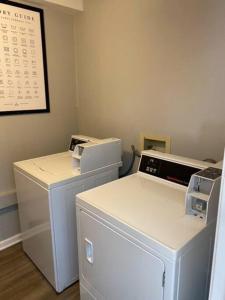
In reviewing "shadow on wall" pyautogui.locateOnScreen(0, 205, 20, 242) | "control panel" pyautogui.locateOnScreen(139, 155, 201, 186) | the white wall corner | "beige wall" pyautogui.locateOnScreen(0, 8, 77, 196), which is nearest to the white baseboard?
"shadow on wall" pyautogui.locateOnScreen(0, 205, 20, 242)

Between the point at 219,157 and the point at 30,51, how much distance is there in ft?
5.87

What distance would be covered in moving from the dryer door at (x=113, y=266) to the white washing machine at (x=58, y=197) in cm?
30

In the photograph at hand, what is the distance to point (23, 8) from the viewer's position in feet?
6.31

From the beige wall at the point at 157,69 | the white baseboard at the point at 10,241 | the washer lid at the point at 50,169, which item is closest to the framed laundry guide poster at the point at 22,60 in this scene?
the beige wall at the point at 157,69

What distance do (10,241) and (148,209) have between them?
1.69 meters

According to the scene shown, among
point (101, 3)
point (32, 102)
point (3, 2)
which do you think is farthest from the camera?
point (32, 102)

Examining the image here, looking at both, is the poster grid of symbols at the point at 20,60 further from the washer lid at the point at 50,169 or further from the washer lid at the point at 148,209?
the washer lid at the point at 148,209

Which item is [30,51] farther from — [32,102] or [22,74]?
[32,102]

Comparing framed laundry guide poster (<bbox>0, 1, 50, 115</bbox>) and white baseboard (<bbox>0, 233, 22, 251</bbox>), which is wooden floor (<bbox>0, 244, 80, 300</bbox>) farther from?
framed laundry guide poster (<bbox>0, 1, 50, 115</bbox>)

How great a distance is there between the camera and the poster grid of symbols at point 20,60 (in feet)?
6.15

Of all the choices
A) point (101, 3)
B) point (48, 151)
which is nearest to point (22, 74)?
point (48, 151)

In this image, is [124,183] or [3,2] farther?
[3,2]

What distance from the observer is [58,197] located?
1530 mm

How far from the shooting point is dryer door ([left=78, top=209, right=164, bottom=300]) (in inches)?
37.7
